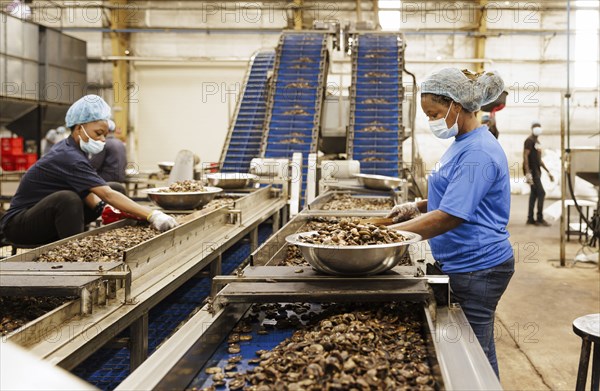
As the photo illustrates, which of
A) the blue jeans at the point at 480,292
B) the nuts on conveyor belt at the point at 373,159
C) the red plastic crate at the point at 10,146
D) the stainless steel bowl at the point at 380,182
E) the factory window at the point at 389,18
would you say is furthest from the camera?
the red plastic crate at the point at 10,146

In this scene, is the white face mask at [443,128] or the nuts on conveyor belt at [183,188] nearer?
the white face mask at [443,128]

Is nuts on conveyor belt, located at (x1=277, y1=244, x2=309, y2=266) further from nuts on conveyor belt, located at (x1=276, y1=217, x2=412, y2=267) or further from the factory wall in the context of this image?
the factory wall

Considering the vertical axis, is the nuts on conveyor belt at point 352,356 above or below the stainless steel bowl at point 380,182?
below

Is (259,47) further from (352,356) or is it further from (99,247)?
(352,356)

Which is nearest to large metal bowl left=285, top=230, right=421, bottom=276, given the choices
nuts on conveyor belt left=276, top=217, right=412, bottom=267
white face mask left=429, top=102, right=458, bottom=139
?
nuts on conveyor belt left=276, top=217, right=412, bottom=267

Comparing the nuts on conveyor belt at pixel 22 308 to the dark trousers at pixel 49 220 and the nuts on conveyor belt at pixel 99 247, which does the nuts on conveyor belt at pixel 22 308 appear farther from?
the dark trousers at pixel 49 220

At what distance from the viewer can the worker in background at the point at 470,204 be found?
2039 millimetres

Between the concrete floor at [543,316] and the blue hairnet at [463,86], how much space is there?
1.98 meters

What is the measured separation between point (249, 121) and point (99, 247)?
5.53 m

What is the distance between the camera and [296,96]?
8.27 metres

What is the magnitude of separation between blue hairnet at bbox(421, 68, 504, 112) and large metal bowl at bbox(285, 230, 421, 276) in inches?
22.5

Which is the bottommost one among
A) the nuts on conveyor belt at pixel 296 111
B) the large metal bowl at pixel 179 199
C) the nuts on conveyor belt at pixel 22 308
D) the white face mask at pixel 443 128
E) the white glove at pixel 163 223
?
the nuts on conveyor belt at pixel 22 308

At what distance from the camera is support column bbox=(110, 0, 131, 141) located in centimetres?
1389

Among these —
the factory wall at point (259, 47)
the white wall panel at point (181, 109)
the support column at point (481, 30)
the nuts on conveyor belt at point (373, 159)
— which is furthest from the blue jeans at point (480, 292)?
the white wall panel at point (181, 109)
